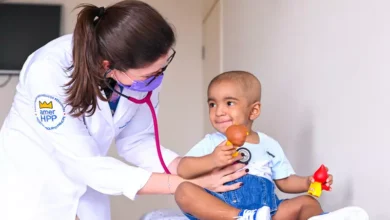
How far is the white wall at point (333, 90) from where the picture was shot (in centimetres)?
119

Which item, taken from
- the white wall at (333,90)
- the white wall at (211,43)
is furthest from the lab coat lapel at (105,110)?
the white wall at (211,43)

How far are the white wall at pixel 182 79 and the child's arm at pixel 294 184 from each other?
232cm

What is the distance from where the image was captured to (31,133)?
1.40m

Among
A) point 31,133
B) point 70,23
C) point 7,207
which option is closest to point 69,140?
point 31,133

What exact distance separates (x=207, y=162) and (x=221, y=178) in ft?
0.20

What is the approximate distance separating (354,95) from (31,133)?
0.84 m

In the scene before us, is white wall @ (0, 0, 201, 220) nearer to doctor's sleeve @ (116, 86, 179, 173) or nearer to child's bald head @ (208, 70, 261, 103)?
doctor's sleeve @ (116, 86, 179, 173)

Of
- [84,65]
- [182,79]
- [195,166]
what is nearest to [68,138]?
[84,65]

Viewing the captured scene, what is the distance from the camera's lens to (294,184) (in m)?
1.32

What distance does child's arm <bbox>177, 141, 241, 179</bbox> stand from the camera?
117 centimetres

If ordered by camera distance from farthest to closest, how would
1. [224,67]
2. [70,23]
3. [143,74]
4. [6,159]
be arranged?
[70,23] → [224,67] → [6,159] → [143,74]

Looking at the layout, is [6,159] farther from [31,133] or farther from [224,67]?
[224,67]

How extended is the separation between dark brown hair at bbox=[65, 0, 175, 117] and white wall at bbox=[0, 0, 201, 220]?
236 centimetres

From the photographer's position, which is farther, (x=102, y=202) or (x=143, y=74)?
(x=102, y=202)
